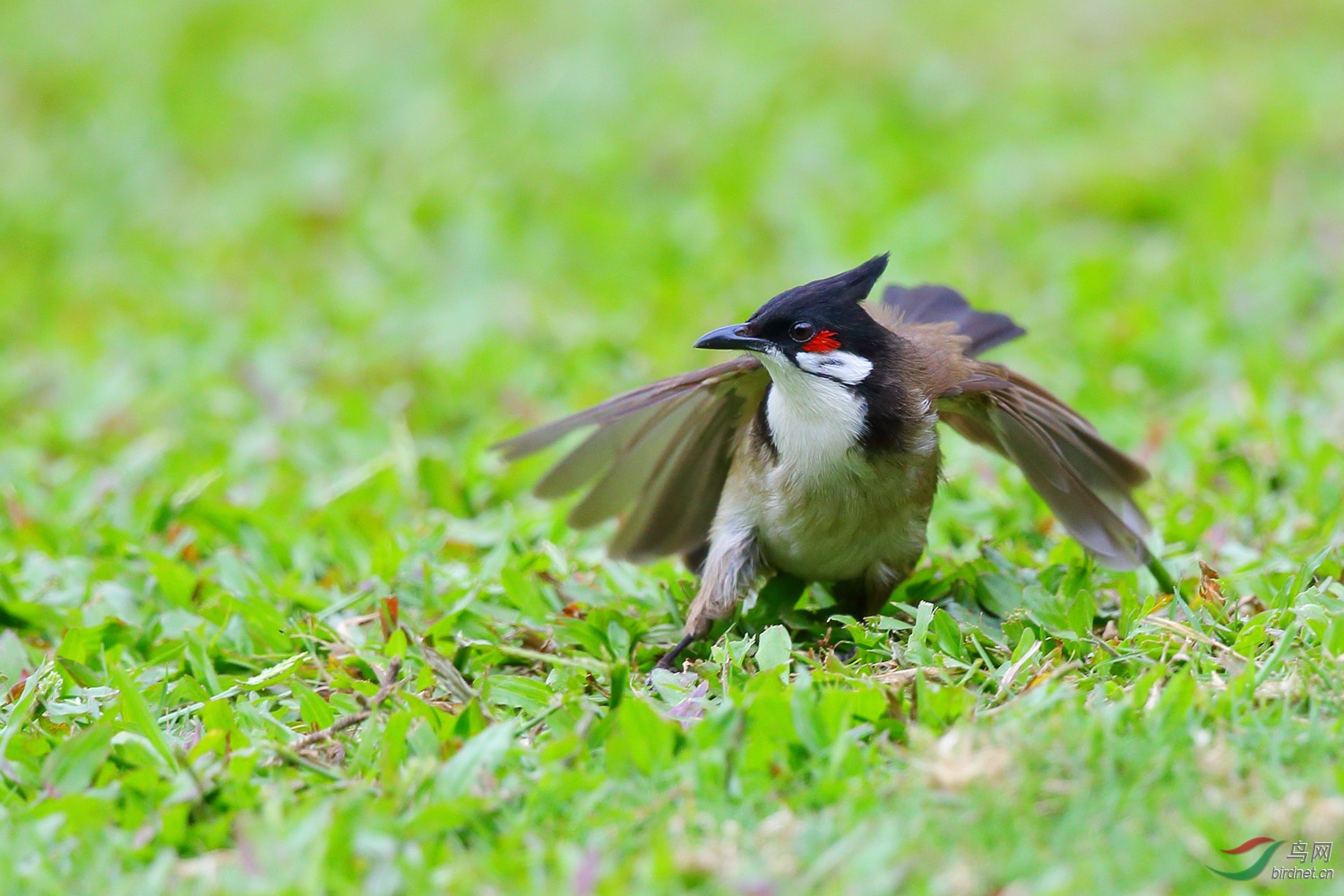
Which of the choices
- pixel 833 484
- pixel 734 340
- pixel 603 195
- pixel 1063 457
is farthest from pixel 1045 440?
pixel 603 195

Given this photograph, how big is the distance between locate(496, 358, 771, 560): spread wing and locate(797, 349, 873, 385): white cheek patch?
56cm

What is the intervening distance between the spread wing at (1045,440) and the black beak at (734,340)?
467 mm

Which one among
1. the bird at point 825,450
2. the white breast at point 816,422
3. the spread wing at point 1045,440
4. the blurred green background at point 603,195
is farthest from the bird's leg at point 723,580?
the blurred green background at point 603,195

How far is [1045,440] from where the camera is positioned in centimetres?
378

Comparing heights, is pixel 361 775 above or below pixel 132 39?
below

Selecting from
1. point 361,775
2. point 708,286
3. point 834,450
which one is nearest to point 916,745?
point 834,450

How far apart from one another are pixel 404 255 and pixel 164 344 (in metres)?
1.44

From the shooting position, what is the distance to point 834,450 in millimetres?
3570

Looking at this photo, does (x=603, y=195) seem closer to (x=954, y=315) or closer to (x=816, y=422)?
(x=954, y=315)

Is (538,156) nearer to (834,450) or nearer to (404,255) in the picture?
(404,255)

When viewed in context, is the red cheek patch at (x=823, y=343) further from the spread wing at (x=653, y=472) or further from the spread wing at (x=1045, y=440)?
the spread wing at (x=653, y=472)

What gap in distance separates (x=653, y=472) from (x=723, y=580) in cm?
59

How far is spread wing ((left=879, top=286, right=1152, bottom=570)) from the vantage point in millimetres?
3740

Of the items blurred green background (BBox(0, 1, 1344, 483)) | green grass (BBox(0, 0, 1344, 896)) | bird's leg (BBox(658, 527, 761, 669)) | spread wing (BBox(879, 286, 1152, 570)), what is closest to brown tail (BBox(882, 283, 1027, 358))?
spread wing (BBox(879, 286, 1152, 570))
